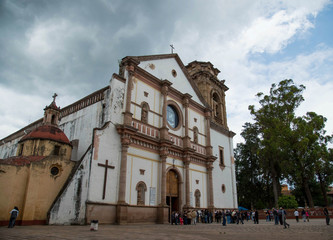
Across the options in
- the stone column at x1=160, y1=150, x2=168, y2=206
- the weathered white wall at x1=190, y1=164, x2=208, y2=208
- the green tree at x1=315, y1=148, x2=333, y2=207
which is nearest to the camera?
the stone column at x1=160, y1=150, x2=168, y2=206

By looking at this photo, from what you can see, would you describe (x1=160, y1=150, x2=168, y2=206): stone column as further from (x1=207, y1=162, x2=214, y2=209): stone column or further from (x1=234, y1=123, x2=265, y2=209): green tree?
(x1=234, y1=123, x2=265, y2=209): green tree

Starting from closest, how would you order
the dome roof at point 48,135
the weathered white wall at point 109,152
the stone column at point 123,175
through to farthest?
1. the weathered white wall at point 109,152
2. the stone column at point 123,175
3. the dome roof at point 48,135

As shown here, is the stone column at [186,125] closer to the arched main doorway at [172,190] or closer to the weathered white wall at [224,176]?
the arched main doorway at [172,190]

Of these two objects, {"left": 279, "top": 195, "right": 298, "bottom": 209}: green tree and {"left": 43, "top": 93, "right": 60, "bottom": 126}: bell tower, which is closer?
{"left": 43, "top": 93, "right": 60, "bottom": 126}: bell tower

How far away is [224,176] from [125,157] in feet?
47.6

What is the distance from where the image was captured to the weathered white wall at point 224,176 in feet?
87.2

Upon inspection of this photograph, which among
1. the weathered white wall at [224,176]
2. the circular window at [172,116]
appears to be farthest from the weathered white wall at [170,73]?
the weathered white wall at [224,176]

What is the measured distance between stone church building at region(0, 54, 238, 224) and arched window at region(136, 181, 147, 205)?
0.07m

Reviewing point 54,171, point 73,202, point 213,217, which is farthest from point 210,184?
point 54,171

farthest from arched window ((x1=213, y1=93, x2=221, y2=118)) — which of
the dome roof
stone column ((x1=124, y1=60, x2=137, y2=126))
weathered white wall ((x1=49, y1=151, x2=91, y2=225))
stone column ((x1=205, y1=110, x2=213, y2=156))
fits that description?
weathered white wall ((x1=49, y1=151, x2=91, y2=225))

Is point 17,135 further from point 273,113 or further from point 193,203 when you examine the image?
point 273,113

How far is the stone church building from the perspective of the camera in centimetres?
1533

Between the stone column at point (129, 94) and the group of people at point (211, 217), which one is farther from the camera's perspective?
the group of people at point (211, 217)

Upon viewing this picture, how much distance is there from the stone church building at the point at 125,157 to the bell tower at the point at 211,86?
12.2ft
